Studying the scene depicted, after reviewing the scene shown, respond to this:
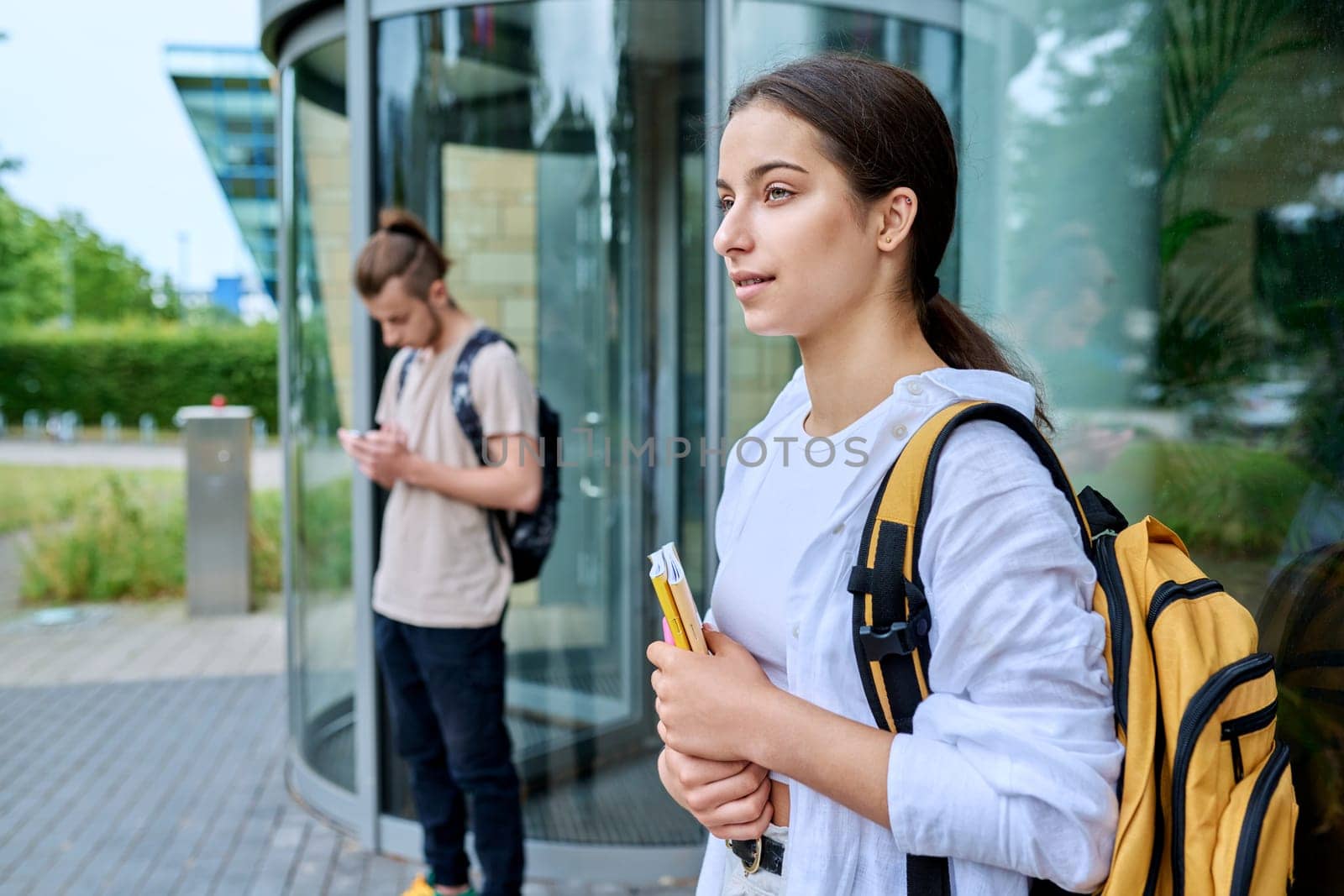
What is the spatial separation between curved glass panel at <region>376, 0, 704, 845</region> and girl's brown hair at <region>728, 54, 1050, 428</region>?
2561 millimetres

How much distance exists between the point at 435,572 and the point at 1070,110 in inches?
78.9

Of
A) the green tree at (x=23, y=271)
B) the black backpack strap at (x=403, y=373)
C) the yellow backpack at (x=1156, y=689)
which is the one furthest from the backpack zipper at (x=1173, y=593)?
the green tree at (x=23, y=271)

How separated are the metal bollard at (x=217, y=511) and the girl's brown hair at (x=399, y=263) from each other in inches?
198

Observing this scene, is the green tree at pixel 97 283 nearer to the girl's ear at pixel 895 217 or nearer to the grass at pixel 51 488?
the grass at pixel 51 488

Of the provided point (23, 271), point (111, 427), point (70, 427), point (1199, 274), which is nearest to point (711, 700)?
point (1199, 274)

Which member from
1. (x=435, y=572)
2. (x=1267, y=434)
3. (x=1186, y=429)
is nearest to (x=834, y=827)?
(x=1267, y=434)

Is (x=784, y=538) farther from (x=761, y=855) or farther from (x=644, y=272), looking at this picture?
(x=644, y=272)

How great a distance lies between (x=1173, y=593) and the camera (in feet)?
3.31

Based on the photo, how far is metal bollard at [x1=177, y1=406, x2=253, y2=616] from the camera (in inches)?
297

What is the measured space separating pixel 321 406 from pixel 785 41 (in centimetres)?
213

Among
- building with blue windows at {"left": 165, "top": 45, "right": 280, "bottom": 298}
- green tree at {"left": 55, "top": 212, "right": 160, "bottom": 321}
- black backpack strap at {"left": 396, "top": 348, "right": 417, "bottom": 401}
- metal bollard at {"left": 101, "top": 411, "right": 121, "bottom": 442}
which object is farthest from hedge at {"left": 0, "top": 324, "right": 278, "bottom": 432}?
green tree at {"left": 55, "top": 212, "right": 160, "bottom": 321}

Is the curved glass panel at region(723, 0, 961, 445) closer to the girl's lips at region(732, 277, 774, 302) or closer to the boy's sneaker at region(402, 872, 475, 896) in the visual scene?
the boy's sneaker at region(402, 872, 475, 896)

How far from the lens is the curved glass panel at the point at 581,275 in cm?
371

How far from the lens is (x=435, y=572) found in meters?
3.00
